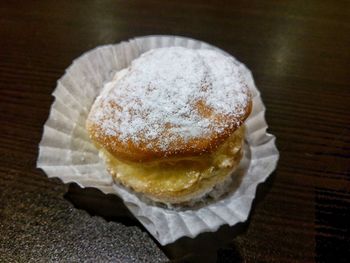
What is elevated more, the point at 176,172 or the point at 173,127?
the point at 173,127

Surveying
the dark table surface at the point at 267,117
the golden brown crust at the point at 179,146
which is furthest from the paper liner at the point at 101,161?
the golden brown crust at the point at 179,146

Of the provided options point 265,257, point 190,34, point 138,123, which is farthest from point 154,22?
point 265,257

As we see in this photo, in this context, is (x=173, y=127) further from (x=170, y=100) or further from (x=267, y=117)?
(x=267, y=117)

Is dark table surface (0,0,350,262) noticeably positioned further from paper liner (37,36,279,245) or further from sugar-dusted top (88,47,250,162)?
sugar-dusted top (88,47,250,162)

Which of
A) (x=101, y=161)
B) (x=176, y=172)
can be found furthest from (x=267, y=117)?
(x=101, y=161)

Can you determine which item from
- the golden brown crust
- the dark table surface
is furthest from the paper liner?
the golden brown crust

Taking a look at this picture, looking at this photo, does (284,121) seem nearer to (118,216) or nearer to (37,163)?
(118,216)

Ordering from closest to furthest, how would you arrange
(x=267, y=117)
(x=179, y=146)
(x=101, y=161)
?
(x=179, y=146) < (x=101, y=161) < (x=267, y=117)
